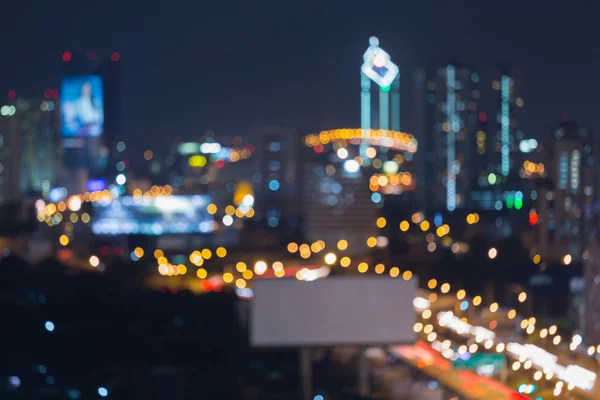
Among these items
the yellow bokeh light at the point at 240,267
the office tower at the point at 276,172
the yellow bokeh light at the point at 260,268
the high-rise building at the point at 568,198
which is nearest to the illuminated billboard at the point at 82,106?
the office tower at the point at 276,172

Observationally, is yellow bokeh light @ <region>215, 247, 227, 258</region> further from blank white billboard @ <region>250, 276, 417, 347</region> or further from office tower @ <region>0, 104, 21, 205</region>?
blank white billboard @ <region>250, 276, 417, 347</region>

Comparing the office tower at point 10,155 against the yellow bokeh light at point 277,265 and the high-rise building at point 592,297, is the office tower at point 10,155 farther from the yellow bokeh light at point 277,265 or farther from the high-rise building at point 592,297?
the high-rise building at point 592,297

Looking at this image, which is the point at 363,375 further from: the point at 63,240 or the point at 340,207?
the point at 340,207

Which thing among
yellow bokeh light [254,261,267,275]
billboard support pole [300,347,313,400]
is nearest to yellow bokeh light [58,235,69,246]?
yellow bokeh light [254,261,267,275]

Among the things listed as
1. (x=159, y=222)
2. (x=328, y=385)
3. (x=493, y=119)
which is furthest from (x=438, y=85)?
(x=328, y=385)

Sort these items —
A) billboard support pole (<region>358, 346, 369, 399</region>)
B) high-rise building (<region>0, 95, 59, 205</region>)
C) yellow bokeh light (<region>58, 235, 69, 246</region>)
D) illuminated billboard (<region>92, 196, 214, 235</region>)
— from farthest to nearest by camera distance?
Answer: 1. high-rise building (<region>0, 95, 59, 205</region>)
2. illuminated billboard (<region>92, 196, 214, 235</region>)
3. yellow bokeh light (<region>58, 235, 69, 246</region>)
4. billboard support pole (<region>358, 346, 369, 399</region>)
